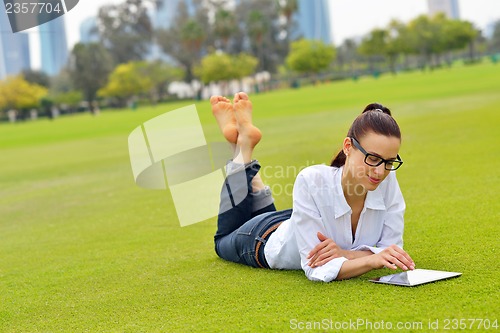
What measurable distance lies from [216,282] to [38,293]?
1.02 m

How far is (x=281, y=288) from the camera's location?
370 cm

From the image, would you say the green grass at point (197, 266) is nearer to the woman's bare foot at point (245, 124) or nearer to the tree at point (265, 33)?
the woman's bare foot at point (245, 124)

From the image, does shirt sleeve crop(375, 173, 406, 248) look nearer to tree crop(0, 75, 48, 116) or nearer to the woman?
the woman

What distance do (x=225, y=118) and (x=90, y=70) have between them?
8648cm

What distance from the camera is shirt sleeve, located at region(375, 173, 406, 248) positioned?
12.4 feet

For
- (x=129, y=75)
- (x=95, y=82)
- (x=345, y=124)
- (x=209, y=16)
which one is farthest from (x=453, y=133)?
(x=209, y=16)

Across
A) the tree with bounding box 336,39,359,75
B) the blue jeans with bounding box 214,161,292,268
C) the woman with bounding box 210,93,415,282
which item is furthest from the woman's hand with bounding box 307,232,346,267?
the tree with bounding box 336,39,359,75

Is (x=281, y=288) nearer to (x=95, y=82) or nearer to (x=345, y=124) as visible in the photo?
(x=345, y=124)

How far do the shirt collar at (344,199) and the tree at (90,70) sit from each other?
86095mm

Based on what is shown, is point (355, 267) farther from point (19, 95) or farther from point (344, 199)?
point (19, 95)

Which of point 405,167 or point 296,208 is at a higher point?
point 296,208

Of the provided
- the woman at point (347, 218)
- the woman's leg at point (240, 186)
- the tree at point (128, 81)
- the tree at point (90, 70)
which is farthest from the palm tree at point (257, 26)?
the woman at point (347, 218)

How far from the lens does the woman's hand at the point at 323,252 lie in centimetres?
361

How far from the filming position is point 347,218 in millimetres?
3705
